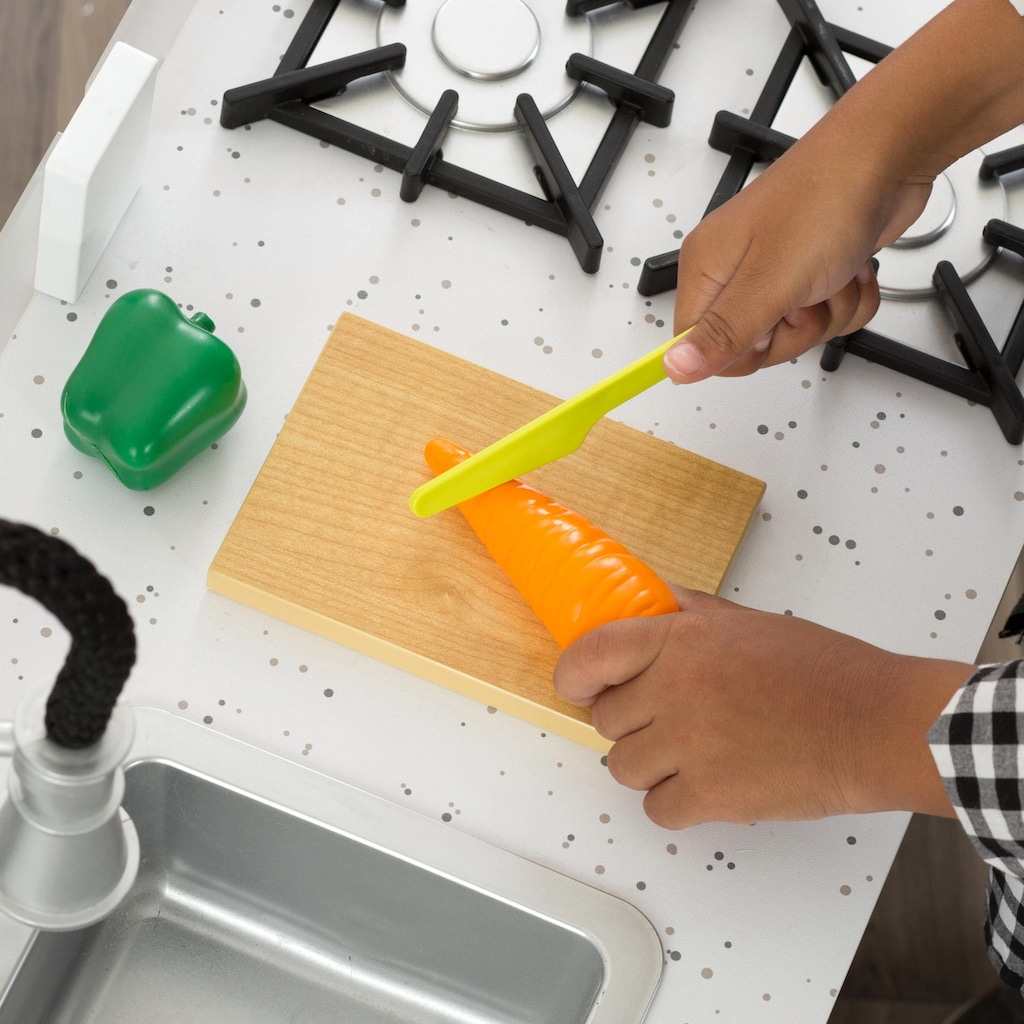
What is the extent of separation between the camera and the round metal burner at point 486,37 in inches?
35.8

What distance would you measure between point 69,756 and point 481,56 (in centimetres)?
72

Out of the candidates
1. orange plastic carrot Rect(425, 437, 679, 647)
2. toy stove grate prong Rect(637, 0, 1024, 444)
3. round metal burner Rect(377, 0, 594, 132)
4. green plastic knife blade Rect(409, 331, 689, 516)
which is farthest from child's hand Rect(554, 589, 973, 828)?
round metal burner Rect(377, 0, 594, 132)

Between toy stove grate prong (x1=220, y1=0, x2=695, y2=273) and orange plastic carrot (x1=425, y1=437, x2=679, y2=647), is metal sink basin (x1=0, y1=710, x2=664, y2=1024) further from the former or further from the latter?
toy stove grate prong (x1=220, y1=0, x2=695, y2=273)

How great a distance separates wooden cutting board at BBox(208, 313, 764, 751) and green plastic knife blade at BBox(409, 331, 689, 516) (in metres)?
0.04

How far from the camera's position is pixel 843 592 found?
812mm

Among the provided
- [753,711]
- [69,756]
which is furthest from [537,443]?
[69,756]

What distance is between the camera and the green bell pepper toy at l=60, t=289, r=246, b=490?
2.34ft

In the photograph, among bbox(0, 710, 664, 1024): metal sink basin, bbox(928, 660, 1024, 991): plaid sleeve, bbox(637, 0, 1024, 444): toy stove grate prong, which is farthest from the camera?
bbox(637, 0, 1024, 444): toy stove grate prong

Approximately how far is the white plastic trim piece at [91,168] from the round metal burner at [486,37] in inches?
9.5

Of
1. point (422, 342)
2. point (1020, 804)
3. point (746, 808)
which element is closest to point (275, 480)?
point (422, 342)

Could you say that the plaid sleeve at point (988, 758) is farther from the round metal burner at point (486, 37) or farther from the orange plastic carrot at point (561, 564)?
the round metal burner at point (486, 37)

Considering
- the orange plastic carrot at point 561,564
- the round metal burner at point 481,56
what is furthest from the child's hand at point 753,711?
the round metal burner at point 481,56

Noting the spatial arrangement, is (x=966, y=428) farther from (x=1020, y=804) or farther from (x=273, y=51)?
(x=273, y=51)

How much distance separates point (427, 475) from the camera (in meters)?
0.77
